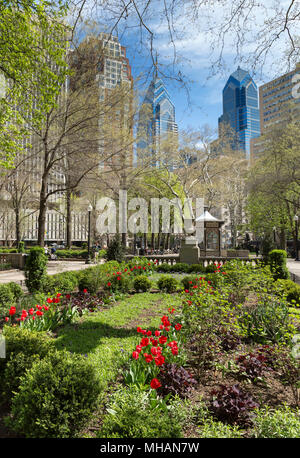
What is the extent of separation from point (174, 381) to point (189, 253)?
15271 millimetres

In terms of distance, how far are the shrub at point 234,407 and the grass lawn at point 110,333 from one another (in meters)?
1.23

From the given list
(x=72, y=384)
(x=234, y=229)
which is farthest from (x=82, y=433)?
(x=234, y=229)

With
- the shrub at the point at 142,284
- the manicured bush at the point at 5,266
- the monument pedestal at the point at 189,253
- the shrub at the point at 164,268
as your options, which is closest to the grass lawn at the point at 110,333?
the shrub at the point at 142,284

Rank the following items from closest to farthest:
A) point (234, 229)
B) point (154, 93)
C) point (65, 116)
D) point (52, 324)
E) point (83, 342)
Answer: point (154, 93), point (83, 342), point (52, 324), point (65, 116), point (234, 229)

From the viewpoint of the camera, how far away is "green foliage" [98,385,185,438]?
2355 millimetres

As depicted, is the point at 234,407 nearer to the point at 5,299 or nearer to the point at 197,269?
the point at 5,299

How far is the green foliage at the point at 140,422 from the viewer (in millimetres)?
2355

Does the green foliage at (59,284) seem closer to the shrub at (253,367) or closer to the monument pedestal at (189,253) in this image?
the shrub at (253,367)

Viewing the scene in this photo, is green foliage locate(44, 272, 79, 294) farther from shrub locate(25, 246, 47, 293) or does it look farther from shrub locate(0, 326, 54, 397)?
shrub locate(0, 326, 54, 397)
